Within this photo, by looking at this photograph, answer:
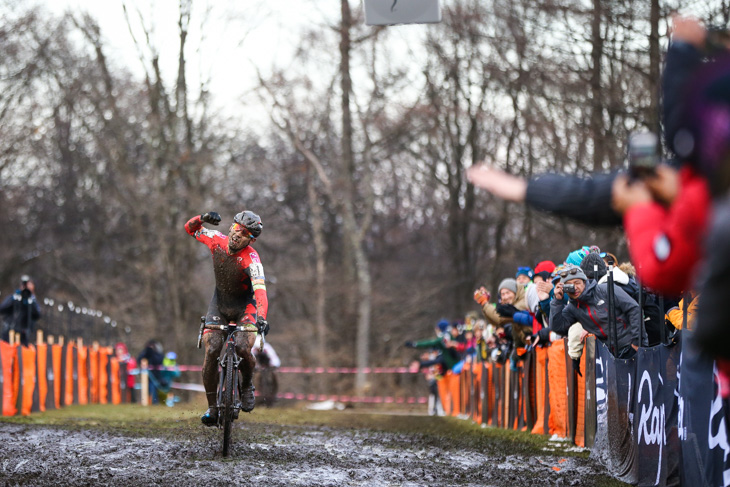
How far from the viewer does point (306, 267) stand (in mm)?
43812

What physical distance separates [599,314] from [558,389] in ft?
7.52

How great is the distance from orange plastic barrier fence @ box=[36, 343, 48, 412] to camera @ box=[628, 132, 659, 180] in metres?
16.9

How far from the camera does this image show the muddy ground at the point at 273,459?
26.8 ft

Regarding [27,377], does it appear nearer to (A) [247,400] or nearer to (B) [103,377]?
(B) [103,377]

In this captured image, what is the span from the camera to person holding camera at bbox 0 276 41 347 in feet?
68.1

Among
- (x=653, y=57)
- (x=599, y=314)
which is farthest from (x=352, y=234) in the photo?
(x=599, y=314)

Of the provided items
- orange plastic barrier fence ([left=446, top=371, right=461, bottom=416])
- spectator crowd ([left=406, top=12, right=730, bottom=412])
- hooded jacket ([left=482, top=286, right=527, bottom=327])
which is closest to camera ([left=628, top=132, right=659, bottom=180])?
spectator crowd ([left=406, top=12, right=730, bottom=412])

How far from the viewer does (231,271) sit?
10781 millimetres

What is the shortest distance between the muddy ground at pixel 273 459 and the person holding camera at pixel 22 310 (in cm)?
755

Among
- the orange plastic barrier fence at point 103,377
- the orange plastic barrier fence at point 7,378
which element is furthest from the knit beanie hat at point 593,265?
the orange plastic barrier fence at point 103,377

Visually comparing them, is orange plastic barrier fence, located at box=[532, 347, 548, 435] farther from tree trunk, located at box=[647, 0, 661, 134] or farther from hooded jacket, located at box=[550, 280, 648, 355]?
tree trunk, located at box=[647, 0, 661, 134]

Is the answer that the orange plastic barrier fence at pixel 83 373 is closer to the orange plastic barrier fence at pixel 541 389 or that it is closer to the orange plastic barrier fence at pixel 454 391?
the orange plastic barrier fence at pixel 454 391

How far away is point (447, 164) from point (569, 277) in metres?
30.9

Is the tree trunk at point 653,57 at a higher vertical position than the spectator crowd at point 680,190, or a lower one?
higher
